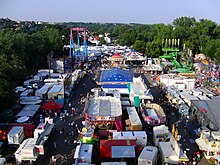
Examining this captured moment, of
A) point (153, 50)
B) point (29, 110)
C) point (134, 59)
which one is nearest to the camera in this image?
point (29, 110)

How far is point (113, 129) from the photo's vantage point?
1585 centimetres

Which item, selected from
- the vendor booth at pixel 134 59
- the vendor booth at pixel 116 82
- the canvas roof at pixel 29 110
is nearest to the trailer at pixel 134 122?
the vendor booth at pixel 116 82

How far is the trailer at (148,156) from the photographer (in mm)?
11836

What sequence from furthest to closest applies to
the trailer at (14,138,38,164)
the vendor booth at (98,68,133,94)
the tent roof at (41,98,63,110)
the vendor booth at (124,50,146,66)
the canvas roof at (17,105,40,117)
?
1. the vendor booth at (124,50,146,66)
2. the vendor booth at (98,68,133,94)
3. the tent roof at (41,98,63,110)
4. the canvas roof at (17,105,40,117)
5. the trailer at (14,138,38,164)

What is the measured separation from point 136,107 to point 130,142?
22.2 ft

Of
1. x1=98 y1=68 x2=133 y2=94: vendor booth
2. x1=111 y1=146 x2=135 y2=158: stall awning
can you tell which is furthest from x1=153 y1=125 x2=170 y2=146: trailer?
x1=98 y1=68 x2=133 y2=94: vendor booth

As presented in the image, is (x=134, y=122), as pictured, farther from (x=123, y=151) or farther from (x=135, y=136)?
(x=123, y=151)

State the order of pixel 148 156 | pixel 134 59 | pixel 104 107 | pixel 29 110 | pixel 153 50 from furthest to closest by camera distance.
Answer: pixel 153 50, pixel 134 59, pixel 29 110, pixel 104 107, pixel 148 156

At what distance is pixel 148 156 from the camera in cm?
1213

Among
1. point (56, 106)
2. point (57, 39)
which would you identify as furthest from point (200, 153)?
point (57, 39)

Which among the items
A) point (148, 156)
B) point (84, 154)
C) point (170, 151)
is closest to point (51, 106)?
point (84, 154)

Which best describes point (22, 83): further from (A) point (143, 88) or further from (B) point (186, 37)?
(B) point (186, 37)

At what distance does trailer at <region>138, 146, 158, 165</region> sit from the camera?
466 inches

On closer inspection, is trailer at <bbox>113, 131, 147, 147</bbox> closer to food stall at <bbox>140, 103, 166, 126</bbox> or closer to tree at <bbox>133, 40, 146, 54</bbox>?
food stall at <bbox>140, 103, 166, 126</bbox>
